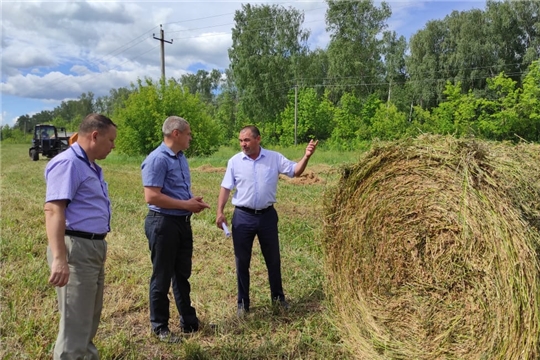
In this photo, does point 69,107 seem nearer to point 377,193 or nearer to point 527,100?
point 527,100

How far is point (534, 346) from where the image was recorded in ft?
7.78

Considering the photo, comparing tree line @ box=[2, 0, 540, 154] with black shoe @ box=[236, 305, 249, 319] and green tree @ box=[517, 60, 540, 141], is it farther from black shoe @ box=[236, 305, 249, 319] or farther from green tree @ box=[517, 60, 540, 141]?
black shoe @ box=[236, 305, 249, 319]

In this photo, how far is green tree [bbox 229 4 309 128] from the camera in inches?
1484

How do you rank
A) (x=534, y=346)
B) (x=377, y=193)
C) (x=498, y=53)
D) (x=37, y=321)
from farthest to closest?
(x=498, y=53)
(x=37, y=321)
(x=377, y=193)
(x=534, y=346)

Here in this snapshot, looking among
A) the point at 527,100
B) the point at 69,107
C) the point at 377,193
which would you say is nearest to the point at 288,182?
the point at 377,193

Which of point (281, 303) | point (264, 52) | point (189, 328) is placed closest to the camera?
point (189, 328)

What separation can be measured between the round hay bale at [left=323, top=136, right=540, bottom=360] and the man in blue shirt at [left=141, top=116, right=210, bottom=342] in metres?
1.41

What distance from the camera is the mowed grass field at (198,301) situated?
3424mm

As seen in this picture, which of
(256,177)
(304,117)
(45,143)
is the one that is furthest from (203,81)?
(256,177)

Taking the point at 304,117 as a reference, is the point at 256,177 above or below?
below

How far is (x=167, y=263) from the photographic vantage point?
3.62 metres

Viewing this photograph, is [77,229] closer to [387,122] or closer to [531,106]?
[387,122]

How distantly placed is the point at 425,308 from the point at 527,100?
83.6 ft

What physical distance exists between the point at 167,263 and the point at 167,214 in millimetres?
458
